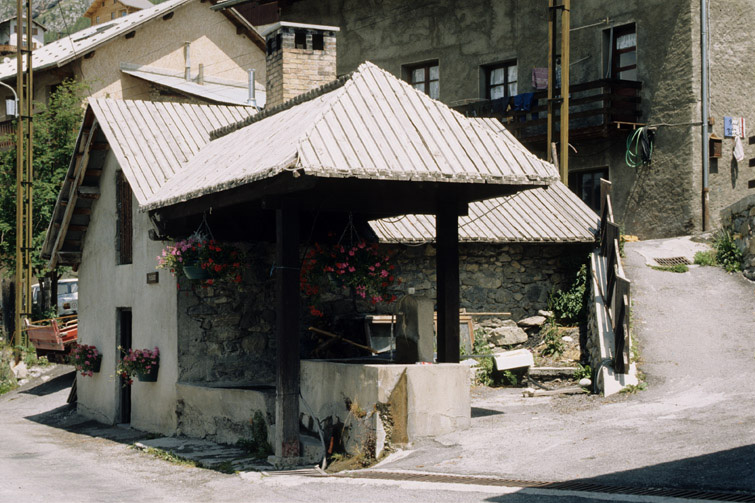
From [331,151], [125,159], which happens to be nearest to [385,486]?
[331,151]

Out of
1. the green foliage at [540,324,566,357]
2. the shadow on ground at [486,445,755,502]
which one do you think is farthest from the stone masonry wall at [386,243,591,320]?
the shadow on ground at [486,445,755,502]

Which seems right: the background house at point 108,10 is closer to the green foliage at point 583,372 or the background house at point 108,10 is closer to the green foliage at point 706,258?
the green foliage at point 706,258

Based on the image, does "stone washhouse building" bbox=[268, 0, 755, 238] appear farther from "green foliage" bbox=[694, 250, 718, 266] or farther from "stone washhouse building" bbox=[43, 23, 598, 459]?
"stone washhouse building" bbox=[43, 23, 598, 459]

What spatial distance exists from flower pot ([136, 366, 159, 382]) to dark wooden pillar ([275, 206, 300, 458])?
15.8 feet

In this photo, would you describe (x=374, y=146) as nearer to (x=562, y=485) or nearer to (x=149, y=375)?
(x=562, y=485)

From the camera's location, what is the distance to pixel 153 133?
16375mm

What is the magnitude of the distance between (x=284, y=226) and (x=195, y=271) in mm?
2978

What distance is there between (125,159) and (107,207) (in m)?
2.74

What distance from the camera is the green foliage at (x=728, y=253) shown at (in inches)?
660

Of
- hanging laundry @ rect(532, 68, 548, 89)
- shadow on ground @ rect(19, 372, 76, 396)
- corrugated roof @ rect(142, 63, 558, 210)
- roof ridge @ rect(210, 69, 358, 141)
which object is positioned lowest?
shadow on ground @ rect(19, 372, 76, 396)

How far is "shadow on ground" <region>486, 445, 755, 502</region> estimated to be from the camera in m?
7.41

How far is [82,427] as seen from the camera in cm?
1739

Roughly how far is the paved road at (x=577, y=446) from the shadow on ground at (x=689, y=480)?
0.6 inches

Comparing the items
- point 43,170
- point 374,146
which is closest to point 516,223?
point 374,146
